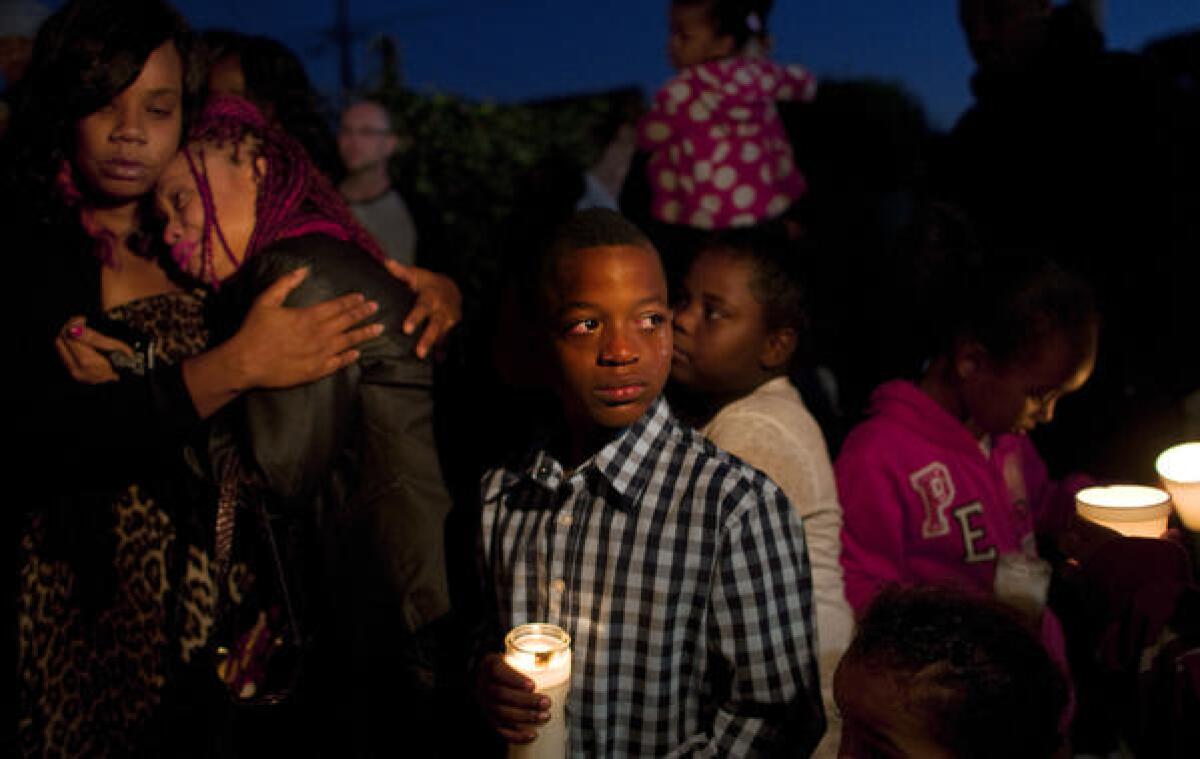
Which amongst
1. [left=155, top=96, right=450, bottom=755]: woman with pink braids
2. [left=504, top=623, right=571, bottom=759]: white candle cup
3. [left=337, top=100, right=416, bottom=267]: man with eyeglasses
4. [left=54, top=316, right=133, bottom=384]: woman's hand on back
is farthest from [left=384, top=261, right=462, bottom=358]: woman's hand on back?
[left=337, top=100, right=416, bottom=267]: man with eyeglasses

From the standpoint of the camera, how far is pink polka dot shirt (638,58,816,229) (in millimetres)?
4230

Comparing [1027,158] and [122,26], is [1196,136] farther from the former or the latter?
[122,26]

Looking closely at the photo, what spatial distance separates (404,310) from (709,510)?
980mm

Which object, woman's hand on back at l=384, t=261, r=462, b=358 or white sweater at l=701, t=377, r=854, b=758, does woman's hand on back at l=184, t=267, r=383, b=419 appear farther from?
white sweater at l=701, t=377, r=854, b=758

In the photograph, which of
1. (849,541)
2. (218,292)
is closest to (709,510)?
(849,541)

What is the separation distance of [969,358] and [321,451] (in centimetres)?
190

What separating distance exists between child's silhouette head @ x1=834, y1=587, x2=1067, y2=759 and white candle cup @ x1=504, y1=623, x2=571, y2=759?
0.53 meters

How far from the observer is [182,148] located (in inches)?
98.5

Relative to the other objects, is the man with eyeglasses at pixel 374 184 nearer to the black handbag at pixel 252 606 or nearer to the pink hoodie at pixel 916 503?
the black handbag at pixel 252 606

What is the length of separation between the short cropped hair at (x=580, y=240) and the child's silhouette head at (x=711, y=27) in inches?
99.9

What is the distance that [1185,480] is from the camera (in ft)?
6.51

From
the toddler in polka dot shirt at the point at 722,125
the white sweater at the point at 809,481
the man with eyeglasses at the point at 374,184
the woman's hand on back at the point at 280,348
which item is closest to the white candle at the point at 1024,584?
the white sweater at the point at 809,481

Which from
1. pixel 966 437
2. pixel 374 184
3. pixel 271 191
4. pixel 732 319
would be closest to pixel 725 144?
pixel 732 319

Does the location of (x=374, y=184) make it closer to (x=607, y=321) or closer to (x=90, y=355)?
(x=90, y=355)
